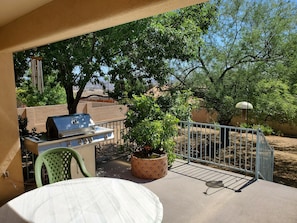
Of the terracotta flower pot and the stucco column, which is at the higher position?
the stucco column

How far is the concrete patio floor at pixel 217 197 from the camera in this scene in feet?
10.0

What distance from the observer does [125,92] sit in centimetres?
496

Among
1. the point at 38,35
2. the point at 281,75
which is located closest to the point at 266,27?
the point at 281,75

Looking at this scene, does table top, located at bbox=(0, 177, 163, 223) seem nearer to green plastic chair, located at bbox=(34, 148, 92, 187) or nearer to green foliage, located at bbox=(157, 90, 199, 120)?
green plastic chair, located at bbox=(34, 148, 92, 187)

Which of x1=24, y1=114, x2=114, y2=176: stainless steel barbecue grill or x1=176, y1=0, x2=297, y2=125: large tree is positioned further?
x1=176, y1=0, x2=297, y2=125: large tree

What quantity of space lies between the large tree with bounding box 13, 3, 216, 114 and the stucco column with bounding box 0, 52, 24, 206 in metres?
0.98

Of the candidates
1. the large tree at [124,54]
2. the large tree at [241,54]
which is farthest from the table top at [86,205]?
the large tree at [241,54]

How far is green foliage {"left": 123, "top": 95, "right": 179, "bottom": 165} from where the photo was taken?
4293 mm

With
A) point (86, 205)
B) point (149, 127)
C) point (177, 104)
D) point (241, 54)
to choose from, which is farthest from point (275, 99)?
point (86, 205)

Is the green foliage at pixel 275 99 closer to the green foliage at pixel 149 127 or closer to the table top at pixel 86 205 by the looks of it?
the green foliage at pixel 149 127

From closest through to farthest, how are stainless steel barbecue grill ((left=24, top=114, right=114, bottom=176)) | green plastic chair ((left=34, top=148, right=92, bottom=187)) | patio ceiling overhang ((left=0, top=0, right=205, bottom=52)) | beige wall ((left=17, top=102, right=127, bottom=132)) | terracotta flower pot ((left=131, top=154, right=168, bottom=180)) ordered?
patio ceiling overhang ((left=0, top=0, right=205, bottom=52))
green plastic chair ((left=34, top=148, right=92, bottom=187))
stainless steel barbecue grill ((left=24, top=114, right=114, bottom=176))
terracotta flower pot ((left=131, top=154, right=168, bottom=180))
beige wall ((left=17, top=102, right=127, bottom=132))

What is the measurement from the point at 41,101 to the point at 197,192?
8419 mm

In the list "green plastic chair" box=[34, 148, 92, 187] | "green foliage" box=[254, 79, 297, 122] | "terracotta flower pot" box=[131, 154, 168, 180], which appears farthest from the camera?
"green foliage" box=[254, 79, 297, 122]

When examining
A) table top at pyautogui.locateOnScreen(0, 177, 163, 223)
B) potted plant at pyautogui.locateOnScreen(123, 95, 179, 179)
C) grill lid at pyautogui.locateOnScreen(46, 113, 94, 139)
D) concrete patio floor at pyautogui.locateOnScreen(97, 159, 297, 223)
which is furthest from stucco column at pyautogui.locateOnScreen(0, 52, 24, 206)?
potted plant at pyautogui.locateOnScreen(123, 95, 179, 179)
